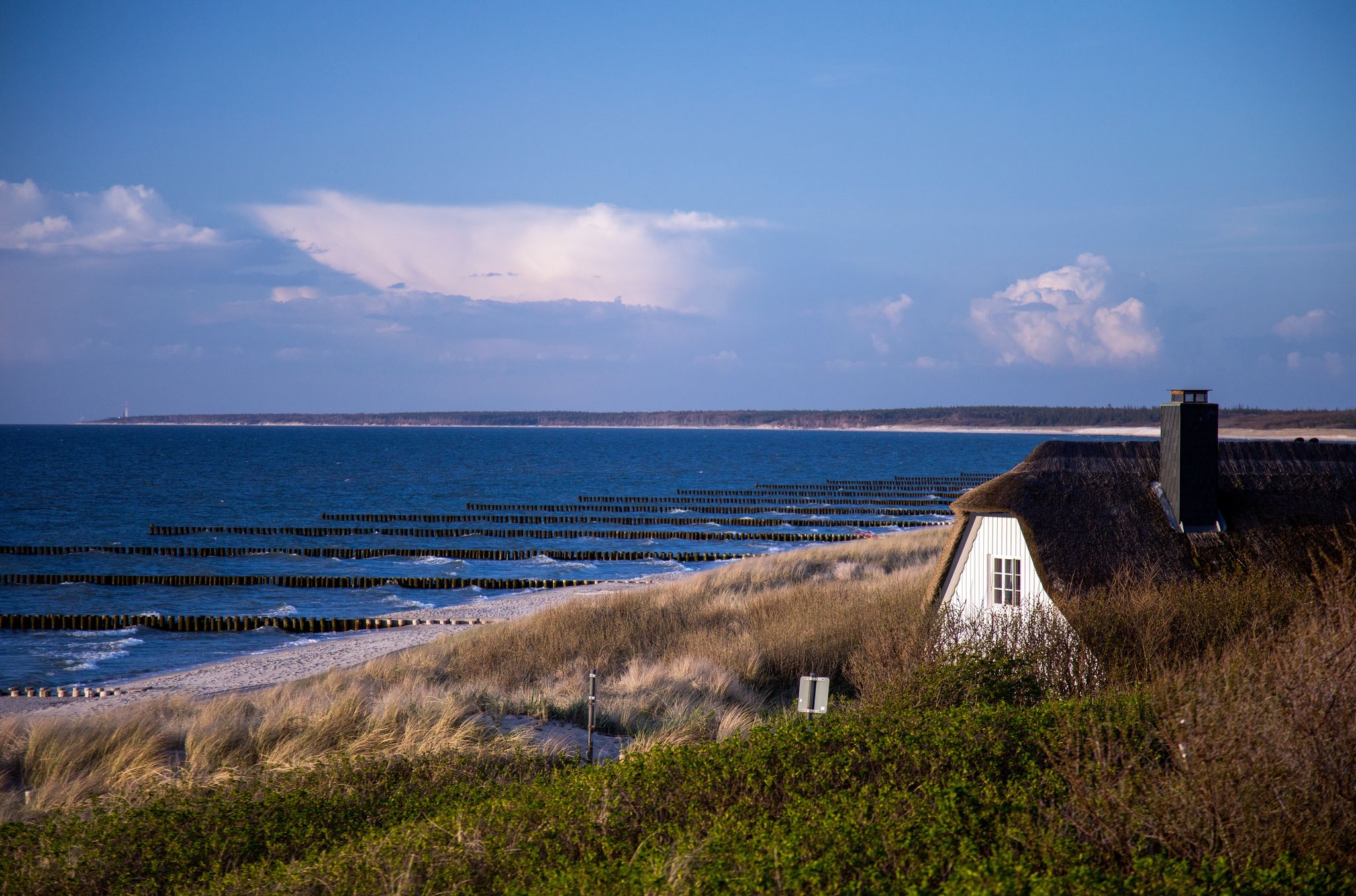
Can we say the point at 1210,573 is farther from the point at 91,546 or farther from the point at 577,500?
the point at 577,500

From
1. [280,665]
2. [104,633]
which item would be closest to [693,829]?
[280,665]

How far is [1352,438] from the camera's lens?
16938cm

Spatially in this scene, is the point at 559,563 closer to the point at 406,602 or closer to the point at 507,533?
the point at 406,602

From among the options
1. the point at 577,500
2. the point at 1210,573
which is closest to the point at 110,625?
the point at 1210,573

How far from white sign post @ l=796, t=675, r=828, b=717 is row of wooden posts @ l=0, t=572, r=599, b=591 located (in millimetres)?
26493

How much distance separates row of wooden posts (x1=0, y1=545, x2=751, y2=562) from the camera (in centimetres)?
4200

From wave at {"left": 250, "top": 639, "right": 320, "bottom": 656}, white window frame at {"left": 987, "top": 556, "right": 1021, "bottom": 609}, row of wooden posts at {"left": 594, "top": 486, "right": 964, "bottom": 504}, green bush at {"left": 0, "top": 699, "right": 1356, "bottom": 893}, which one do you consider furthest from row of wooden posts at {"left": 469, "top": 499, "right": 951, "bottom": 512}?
green bush at {"left": 0, "top": 699, "right": 1356, "bottom": 893}

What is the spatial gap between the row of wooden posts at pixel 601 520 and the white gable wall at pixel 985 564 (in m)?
38.1

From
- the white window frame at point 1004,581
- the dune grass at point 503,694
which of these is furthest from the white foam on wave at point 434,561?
the white window frame at point 1004,581

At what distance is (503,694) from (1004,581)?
7974 millimetres

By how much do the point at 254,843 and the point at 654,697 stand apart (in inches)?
273

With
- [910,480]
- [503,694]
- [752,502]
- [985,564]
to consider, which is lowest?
[752,502]

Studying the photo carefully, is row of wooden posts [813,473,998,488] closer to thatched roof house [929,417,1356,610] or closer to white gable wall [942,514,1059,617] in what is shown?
thatched roof house [929,417,1356,610]

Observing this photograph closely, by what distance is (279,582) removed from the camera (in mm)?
34875
